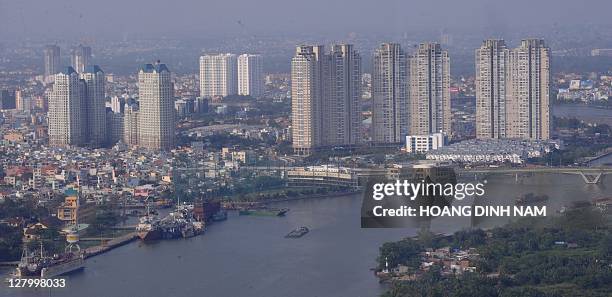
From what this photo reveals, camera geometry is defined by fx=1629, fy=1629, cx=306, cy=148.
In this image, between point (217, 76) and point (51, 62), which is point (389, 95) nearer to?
point (51, 62)

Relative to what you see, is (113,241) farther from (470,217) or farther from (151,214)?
(470,217)

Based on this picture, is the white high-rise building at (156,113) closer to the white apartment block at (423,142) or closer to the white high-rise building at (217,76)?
the white apartment block at (423,142)

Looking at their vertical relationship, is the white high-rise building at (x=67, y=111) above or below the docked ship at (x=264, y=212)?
above

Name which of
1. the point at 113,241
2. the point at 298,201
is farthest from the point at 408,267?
the point at 298,201

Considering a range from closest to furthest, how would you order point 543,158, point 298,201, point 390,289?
point 390,289 < point 298,201 < point 543,158

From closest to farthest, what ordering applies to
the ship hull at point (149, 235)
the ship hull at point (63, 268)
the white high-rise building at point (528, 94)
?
the ship hull at point (63, 268) < the ship hull at point (149, 235) < the white high-rise building at point (528, 94)

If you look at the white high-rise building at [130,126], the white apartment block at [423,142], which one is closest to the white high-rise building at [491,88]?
the white apartment block at [423,142]

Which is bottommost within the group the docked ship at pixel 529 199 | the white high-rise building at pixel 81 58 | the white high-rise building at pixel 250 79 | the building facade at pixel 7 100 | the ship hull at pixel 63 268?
the ship hull at pixel 63 268

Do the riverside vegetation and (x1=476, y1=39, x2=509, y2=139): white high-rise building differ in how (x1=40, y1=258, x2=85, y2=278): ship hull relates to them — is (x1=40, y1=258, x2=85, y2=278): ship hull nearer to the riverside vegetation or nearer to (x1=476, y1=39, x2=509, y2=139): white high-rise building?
the riverside vegetation
